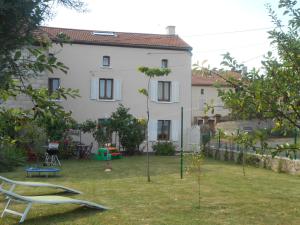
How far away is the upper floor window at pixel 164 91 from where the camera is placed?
31125 mm

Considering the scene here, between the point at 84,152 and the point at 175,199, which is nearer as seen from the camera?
the point at 175,199

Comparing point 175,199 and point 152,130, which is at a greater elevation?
point 152,130

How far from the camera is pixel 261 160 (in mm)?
19172

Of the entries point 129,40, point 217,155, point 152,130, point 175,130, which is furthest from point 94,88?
point 217,155

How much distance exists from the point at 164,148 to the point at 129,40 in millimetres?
7458

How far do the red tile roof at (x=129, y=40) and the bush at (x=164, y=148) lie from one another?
634cm

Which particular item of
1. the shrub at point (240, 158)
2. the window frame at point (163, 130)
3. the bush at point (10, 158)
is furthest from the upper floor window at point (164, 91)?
the bush at point (10, 158)

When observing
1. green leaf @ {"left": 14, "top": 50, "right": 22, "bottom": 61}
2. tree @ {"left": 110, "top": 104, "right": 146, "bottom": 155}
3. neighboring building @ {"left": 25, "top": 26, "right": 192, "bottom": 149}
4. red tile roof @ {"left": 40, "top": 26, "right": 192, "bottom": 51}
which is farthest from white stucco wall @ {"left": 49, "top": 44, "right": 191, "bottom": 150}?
green leaf @ {"left": 14, "top": 50, "right": 22, "bottom": 61}

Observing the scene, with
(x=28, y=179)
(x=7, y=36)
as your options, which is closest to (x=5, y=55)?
(x=7, y=36)

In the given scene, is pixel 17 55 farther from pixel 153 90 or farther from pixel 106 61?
pixel 153 90

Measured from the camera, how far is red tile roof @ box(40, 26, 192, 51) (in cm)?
3002

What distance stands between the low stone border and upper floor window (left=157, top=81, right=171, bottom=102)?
5.15 meters

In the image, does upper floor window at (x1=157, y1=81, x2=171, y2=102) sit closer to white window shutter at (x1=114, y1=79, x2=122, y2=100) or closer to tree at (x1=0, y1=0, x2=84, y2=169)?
white window shutter at (x1=114, y1=79, x2=122, y2=100)

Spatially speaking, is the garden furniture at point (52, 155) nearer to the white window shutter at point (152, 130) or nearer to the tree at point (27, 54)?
the white window shutter at point (152, 130)
